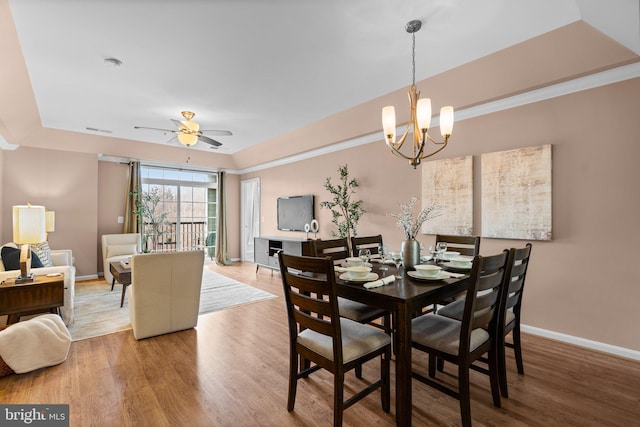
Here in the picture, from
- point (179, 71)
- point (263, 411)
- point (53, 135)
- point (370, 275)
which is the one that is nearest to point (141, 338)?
point (263, 411)

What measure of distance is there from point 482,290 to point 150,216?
697cm

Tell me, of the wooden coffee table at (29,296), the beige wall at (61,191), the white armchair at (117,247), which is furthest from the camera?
the white armchair at (117,247)

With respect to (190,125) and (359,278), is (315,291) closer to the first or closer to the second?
(359,278)

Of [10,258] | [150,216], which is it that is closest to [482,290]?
[10,258]

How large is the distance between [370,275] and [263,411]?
113cm

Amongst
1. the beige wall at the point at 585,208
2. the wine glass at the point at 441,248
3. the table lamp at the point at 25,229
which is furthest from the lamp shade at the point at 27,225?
the beige wall at the point at 585,208

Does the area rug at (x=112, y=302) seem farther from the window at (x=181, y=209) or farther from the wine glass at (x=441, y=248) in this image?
the wine glass at (x=441, y=248)

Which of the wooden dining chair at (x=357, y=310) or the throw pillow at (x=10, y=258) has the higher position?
the throw pillow at (x=10, y=258)

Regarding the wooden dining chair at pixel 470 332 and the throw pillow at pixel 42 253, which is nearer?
the wooden dining chair at pixel 470 332

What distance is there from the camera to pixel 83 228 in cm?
585

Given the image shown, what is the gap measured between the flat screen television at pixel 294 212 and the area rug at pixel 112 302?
1597 mm

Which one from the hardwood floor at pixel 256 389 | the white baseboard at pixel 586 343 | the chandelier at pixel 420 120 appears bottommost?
the hardwood floor at pixel 256 389

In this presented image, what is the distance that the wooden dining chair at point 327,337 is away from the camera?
5.31 ft

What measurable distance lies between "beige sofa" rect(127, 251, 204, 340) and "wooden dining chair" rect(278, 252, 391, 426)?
186 centimetres
